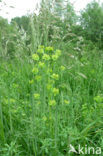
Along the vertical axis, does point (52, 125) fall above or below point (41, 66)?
below

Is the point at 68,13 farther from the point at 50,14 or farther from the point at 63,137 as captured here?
the point at 63,137

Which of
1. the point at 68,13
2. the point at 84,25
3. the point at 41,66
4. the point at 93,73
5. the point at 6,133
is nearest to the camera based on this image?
the point at 41,66

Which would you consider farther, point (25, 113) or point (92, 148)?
point (25, 113)

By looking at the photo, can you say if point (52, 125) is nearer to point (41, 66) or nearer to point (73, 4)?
point (41, 66)

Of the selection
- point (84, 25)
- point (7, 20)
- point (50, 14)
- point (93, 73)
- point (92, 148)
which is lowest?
point (92, 148)

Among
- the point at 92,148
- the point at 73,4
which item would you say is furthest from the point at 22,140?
the point at 73,4

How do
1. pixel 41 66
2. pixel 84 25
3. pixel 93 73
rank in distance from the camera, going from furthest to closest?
pixel 84 25
pixel 93 73
pixel 41 66

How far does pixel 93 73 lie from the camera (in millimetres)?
2561

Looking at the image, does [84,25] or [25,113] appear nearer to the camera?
[25,113]

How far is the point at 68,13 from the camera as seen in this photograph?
5.89 ft

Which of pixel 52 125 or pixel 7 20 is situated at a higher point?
pixel 7 20

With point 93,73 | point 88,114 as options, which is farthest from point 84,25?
point 88,114

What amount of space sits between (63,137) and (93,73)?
1.41m

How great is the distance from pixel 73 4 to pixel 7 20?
630 millimetres
